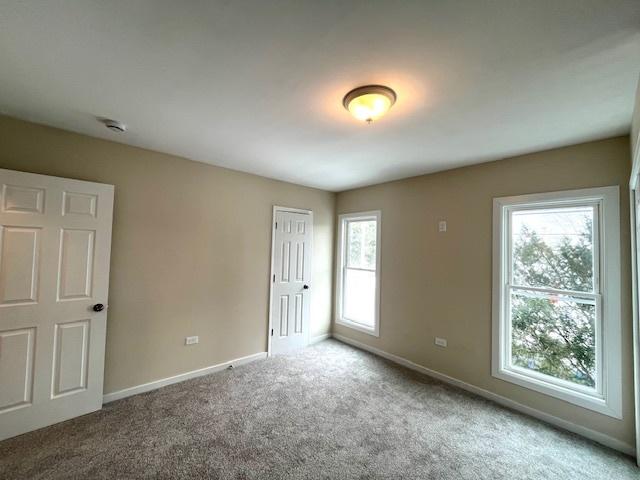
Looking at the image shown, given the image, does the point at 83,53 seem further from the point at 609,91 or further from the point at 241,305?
the point at 609,91

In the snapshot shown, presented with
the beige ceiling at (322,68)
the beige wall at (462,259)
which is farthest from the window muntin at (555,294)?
the beige ceiling at (322,68)

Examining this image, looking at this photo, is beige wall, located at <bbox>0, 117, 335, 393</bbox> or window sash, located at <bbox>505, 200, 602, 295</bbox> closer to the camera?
window sash, located at <bbox>505, 200, 602, 295</bbox>

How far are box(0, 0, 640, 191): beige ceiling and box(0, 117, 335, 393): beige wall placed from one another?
0.28m

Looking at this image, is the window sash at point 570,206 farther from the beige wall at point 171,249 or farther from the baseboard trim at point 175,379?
the baseboard trim at point 175,379

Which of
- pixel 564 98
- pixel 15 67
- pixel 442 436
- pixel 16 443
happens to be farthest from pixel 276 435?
pixel 564 98

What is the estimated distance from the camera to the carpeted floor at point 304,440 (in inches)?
72.6

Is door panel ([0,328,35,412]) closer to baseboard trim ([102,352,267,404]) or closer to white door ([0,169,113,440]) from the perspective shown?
white door ([0,169,113,440])

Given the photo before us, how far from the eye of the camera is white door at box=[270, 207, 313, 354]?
3.91 meters

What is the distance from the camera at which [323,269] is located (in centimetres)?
455

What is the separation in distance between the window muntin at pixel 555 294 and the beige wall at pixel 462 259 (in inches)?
8.2

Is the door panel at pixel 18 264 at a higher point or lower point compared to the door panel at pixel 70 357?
higher

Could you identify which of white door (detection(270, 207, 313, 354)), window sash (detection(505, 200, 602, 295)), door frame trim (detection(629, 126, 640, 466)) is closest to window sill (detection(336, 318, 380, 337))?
white door (detection(270, 207, 313, 354))

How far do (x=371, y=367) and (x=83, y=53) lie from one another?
392 centimetres

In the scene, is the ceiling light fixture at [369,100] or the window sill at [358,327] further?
the window sill at [358,327]
